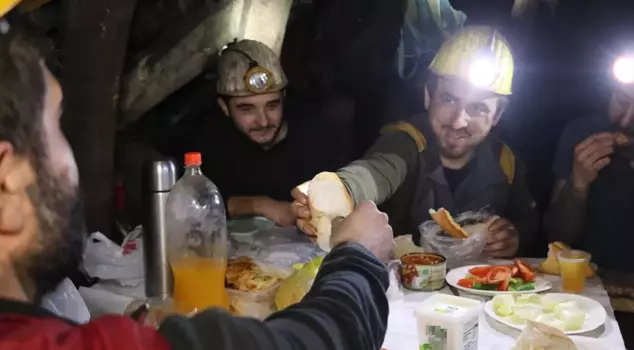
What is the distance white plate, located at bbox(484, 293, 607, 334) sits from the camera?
1254 millimetres

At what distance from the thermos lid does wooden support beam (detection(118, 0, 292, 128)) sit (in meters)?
1.08

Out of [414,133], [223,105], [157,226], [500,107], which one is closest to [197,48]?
[223,105]

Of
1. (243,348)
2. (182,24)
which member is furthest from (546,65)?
(243,348)

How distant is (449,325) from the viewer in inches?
43.3

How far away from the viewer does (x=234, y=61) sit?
2424 millimetres

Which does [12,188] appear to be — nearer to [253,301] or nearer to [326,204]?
[253,301]

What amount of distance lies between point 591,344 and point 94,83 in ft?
5.51

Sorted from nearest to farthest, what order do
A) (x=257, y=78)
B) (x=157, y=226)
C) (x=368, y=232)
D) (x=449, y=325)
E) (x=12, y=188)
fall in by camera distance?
1. (x=12, y=188)
2. (x=368, y=232)
3. (x=449, y=325)
4. (x=157, y=226)
5. (x=257, y=78)

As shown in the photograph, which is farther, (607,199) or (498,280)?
(607,199)

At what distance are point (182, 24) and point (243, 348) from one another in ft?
6.76

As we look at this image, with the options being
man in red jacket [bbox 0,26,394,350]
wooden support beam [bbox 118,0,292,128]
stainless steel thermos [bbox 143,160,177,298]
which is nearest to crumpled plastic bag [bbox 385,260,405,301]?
stainless steel thermos [bbox 143,160,177,298]

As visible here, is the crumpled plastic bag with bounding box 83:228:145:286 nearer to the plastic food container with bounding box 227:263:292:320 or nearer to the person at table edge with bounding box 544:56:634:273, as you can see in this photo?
the plastic food container with bounding box 227:263:292:320

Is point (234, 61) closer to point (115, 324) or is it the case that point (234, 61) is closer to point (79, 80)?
point (79, 80)

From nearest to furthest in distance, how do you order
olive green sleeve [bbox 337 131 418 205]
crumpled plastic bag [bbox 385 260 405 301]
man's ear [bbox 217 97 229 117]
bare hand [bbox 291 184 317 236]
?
crumpled plastic bag [bbox 385 260 405 301]
bare hand [bbox 291 184 317 236]
olive green sleeve [bbox 337 131 418 205]
man's ear [bbox 217 97 229 117]
